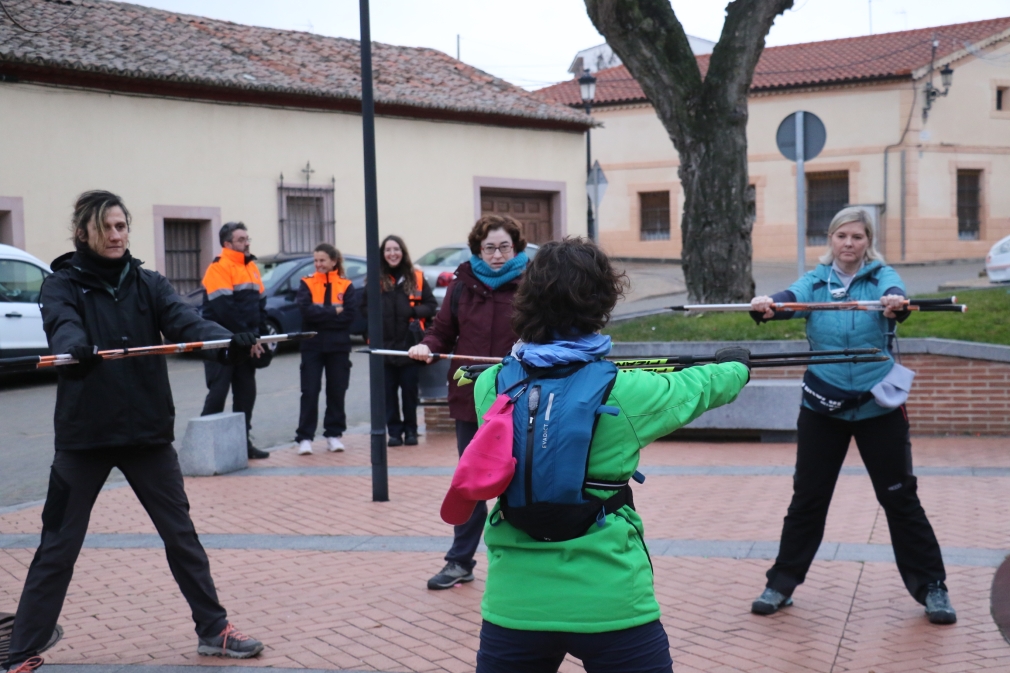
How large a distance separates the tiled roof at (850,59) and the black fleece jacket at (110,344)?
28.1 meters

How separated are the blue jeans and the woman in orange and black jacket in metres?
7.09

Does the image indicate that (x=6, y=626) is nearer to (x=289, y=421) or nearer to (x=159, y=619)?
(x=159, y=619)

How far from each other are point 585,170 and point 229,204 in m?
9.63

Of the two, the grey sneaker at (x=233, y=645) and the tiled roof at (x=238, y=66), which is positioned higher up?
the tiled roof at (x=238, y=66)

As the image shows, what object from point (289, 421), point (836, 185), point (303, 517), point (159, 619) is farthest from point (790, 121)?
point (836, 185)

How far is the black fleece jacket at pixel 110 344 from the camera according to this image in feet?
14.2

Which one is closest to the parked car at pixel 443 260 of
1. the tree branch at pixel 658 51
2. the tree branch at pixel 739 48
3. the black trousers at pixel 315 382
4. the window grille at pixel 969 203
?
the tree branch at pixel 658 51

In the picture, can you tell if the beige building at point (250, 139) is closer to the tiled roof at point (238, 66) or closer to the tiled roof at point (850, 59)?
the tiled roof at point (238, 66)

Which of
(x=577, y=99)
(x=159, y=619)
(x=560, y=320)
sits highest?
(x=577, y=99)

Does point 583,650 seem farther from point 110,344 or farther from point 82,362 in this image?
point 110,344

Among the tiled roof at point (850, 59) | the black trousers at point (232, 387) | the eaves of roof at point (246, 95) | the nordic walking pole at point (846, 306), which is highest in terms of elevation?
the tiled roof at point (850, 59)

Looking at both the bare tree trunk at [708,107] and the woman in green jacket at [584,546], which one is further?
the bare tree trunk at [708,107]

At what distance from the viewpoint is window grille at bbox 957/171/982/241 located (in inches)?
1323

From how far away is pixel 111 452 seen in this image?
444cm
